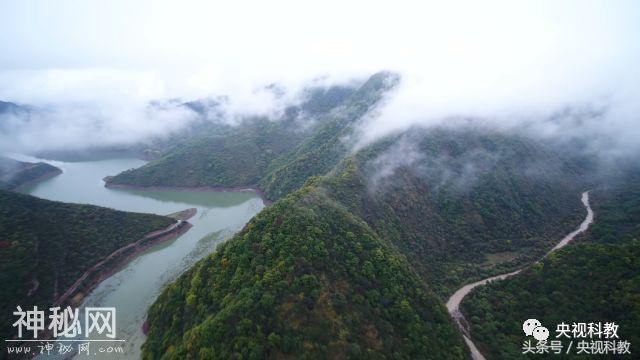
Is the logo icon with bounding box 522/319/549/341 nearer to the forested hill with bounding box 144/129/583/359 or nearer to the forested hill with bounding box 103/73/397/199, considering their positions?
the forested hill with bounding box 144/129/583/359

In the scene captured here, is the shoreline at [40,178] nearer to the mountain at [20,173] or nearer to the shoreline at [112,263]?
the mountain at [20,173]

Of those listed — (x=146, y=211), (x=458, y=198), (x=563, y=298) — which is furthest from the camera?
(x=146, y=211)

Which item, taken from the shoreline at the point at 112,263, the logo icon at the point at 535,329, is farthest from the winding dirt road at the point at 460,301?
the shoreline at the point at 112,263

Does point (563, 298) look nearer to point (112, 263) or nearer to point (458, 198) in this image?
point (458, 198)

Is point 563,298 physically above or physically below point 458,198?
below

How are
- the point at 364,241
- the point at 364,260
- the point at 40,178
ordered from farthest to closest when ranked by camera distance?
the point at 40,178 → the point at 364,241 → the point at 364,260

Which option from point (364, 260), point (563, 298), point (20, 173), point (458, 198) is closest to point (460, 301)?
point (563, 298)

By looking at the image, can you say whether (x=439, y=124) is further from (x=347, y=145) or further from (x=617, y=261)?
(x=617, y=261)

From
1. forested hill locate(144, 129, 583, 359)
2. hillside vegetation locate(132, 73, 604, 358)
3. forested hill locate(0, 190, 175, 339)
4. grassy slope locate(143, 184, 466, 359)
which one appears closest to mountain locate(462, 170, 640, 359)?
forested hill locate(144, 129, 583, 359)
